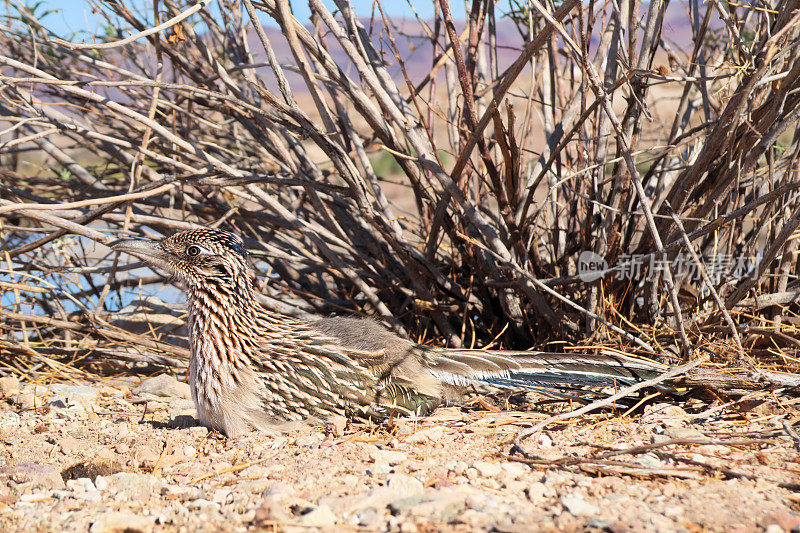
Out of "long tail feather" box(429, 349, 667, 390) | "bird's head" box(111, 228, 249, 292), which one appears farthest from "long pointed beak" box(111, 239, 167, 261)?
"long tail feather" box(429, 349, 667, 390)

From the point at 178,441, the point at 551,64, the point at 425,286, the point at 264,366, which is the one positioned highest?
the point at 551,64

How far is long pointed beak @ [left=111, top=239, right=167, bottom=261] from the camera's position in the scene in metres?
3.82

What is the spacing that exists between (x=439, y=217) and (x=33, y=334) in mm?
3081

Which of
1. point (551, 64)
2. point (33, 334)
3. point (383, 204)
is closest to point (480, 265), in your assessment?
point (383, 204)

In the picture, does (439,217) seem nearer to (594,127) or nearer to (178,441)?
(594,127)

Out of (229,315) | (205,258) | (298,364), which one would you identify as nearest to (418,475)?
(298,364)

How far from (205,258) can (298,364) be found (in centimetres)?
74

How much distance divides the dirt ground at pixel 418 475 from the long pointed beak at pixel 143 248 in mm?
875

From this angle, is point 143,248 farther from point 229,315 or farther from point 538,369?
point 538,369

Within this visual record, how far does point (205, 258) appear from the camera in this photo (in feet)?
12.3

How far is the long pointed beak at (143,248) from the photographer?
12.5 ft

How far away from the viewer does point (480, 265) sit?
14.1ft

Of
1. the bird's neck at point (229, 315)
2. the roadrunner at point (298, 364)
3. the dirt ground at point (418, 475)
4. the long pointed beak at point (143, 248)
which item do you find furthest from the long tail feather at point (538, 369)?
the long pointed beak at point (143, 248)

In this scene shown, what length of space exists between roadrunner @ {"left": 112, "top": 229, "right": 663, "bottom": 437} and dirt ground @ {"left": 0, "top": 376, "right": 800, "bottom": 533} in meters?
0.14
